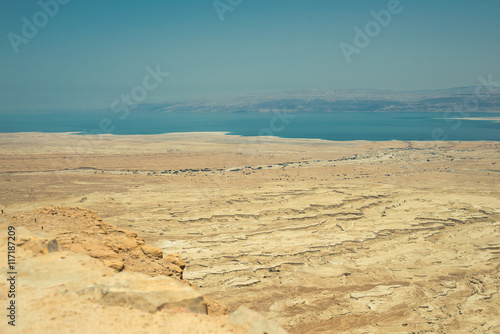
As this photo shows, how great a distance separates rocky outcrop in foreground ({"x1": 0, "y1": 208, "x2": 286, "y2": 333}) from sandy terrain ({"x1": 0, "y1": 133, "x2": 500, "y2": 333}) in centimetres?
891

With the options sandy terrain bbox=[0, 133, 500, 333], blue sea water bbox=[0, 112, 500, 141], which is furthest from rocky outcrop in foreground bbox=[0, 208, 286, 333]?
blue sea water bbox=[0, 112, 500, 141]

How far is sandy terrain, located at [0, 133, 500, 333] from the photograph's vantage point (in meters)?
16.7

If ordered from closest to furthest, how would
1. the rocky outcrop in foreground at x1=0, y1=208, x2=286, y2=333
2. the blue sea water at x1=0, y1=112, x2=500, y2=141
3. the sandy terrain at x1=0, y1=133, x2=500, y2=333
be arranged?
1. the rocky outcrop in foreground at x1=0, y1=208, x2=286, y2=333
2. the sandy terrain at x1=0, y1=133, x2=500, y2=333
3. the blue sea water at x1=0, y1=112, x2=500, y2=141

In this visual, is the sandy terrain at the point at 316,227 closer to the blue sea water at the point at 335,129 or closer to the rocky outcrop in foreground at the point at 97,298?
the rocky outcrop in foreground at the point at 97,298

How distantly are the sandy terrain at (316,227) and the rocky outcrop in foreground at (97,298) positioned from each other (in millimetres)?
8913

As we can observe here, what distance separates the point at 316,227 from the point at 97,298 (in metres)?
20.6

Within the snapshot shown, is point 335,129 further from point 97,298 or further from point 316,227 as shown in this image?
point 97,298

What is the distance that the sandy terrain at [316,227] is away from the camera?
16.7 metres

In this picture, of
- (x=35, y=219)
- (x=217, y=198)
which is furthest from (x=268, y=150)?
(x=35, y=219)

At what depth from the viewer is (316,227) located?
26.3 meters

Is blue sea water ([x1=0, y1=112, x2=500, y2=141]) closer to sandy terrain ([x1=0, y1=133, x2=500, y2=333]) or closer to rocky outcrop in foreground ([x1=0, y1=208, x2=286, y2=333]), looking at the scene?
sandy terrain ([x1=0, y1=133, x2=500, y2=333])

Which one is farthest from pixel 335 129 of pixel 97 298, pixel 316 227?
pixel 97 298

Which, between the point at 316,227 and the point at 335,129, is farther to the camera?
the point at 335,129

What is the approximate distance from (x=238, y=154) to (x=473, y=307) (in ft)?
166
